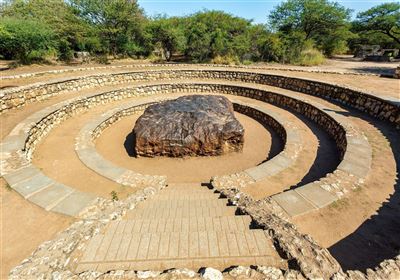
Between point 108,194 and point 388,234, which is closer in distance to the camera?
point 388,234

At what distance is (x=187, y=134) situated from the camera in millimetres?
7449

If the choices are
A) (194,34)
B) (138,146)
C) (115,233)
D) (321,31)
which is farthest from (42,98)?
(321,31)

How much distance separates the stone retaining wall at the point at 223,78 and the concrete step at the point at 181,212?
24.1 ft

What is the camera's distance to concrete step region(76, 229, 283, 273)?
2.30 m

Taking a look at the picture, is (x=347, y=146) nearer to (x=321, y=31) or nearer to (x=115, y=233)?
(x=115, y=233)

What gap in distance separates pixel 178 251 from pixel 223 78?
48.7ft

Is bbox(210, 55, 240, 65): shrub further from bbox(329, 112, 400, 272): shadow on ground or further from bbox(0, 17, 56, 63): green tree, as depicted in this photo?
bbox(329, 112, 400, 272): shadow on ground

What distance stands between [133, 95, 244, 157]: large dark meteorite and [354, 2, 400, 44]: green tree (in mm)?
35471

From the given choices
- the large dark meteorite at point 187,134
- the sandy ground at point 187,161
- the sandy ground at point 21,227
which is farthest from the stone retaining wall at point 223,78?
the sandy ground at point 21,227

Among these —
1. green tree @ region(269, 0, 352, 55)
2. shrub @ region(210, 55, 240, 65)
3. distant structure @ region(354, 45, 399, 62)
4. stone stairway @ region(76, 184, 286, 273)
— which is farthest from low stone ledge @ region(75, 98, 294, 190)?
distant structure @ region(354, 45, 399, 62)

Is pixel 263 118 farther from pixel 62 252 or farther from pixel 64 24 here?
pixel 64 24

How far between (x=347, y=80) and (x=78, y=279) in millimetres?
15446

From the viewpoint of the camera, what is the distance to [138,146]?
7.43m

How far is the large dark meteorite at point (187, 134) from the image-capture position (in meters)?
7.37
